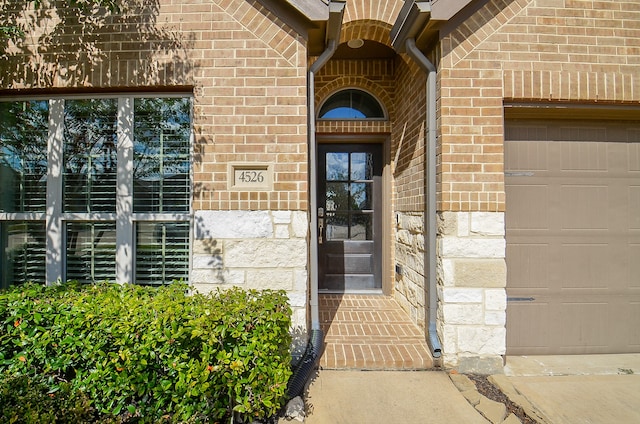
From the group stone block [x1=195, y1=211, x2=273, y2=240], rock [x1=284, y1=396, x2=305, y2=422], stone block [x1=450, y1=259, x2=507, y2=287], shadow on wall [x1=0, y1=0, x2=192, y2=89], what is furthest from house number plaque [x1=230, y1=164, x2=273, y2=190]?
stone block [x1=450, y1=259, x2=507, y2=287]

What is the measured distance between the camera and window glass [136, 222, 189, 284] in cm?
314

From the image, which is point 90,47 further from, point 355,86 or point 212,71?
point 355,86

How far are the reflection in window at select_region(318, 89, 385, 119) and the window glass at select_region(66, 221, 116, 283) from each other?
3156 millimetres

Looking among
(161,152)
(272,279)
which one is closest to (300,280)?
(272,279)

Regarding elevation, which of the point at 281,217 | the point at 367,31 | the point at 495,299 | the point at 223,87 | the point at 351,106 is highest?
the point at 367,31

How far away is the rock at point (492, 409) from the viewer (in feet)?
7.70

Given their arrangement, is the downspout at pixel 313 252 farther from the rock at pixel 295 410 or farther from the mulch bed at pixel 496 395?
the mulch bed at pixel 496 395

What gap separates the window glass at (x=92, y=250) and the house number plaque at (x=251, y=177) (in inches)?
53.4

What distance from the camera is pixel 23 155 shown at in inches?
126

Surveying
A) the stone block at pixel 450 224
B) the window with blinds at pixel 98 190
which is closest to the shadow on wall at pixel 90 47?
the window with blinds at pixel 98 190

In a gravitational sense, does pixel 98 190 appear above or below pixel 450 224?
above

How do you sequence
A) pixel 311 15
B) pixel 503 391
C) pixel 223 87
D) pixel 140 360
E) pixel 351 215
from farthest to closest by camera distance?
pixel 351 215, pixel 223 87, pixel 311 15, pixel 503 391, pixel 140 360

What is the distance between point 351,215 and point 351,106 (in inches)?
65.8

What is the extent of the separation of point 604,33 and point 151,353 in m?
4.81
